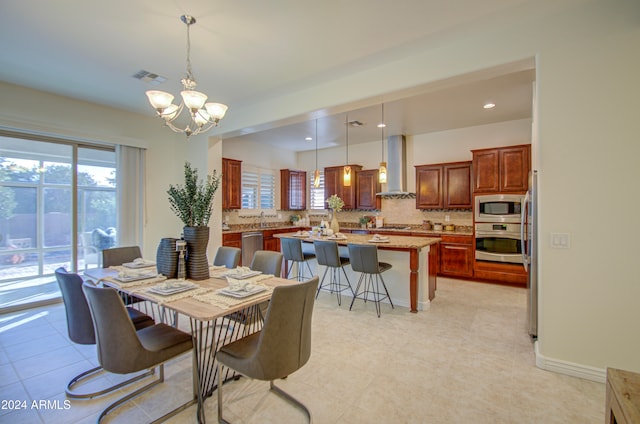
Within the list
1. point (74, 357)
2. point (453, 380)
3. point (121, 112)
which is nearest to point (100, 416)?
point (74, 357)

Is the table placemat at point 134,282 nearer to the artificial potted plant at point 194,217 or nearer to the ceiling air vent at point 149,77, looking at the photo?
the artificial potted plant at point 194,217

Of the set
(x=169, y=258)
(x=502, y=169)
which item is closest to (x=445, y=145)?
(x=502, y=169)

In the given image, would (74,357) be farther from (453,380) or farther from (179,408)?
(453,380)

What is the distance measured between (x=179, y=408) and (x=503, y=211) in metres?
5.31

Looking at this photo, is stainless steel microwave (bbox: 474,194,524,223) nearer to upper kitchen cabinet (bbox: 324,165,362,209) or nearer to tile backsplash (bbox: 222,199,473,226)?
tile backsplash (bbox: 222,199,473,226)

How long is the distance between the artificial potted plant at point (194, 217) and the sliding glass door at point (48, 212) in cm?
318

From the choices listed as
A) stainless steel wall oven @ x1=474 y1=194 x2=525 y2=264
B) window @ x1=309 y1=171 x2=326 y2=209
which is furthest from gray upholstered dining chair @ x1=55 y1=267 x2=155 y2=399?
window @ x1=309 y1=171 x2=326 y2=209

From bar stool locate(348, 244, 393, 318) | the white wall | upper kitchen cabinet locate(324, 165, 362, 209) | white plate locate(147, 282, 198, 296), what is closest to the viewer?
white plate locate(147, 282, 198, 296)

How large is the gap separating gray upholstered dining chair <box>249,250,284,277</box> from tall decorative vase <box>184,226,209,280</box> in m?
0.55

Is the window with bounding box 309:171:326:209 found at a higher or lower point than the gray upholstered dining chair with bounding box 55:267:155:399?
higher

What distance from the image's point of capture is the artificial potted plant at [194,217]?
2.35m

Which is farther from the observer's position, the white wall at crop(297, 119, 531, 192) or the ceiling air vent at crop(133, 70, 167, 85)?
the white wall at crop(297, 119, 531, 192)

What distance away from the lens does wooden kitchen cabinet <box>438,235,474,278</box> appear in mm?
5387

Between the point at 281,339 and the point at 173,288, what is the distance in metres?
0.97
